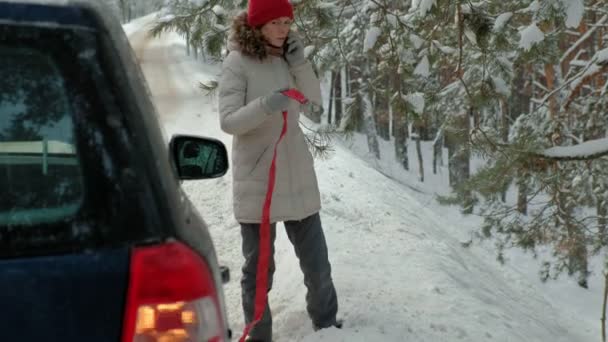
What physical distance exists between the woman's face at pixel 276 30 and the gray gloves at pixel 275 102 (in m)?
0.40

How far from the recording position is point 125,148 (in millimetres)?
1534

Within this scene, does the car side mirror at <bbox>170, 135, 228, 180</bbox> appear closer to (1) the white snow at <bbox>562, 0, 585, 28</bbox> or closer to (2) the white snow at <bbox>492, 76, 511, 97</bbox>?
(1) the white snow at <bbox>562, 0, 585, 28</bbox>

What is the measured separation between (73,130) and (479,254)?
9.77m

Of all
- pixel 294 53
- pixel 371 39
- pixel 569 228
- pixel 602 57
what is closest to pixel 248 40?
pixel 294 53

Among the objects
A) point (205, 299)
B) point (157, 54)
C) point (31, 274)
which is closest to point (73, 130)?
point (31, 274)

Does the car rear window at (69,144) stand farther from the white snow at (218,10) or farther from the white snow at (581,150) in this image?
the white snow at (581,150)

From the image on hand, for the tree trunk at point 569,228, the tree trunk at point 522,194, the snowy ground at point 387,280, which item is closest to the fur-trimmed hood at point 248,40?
the snowy ground at point 387,280

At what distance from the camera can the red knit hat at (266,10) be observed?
3.84 m

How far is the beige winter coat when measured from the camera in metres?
3.93

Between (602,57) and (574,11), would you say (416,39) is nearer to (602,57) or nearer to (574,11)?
(574,11)

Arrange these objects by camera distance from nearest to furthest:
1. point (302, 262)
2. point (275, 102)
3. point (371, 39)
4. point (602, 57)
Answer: point (275, 102), point (302, 262), point (371, 39), point (602, 57)

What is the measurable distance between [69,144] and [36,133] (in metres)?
0.08

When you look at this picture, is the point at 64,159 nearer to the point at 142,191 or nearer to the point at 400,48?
the point at 142,191

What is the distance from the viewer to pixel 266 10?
12.6ft
